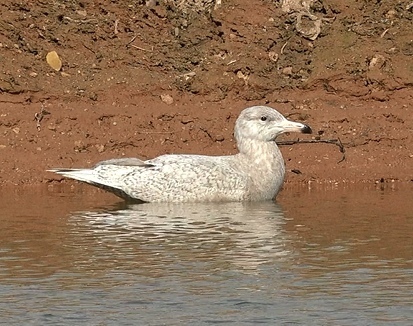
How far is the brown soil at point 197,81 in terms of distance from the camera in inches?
624

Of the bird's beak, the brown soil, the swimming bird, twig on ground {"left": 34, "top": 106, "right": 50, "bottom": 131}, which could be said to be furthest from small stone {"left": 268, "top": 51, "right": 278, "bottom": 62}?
the bird's beak

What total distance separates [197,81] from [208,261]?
683 centimetres

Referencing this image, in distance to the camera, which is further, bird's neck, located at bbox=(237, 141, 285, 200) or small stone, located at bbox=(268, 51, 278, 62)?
small stone, located at bbox=(268, 51, 278, 62)

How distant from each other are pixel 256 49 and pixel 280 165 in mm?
3853

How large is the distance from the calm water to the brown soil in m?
1.67

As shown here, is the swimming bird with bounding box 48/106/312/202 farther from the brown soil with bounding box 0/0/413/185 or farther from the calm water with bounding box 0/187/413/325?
the brown soil with bounding box 0/0/413/185

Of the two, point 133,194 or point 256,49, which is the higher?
point 256,49

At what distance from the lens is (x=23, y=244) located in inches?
446

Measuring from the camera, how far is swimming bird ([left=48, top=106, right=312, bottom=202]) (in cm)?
1368

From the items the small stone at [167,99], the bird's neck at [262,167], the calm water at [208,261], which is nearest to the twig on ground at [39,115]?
the small stone at [167,99]

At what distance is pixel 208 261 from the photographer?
34.3 feet

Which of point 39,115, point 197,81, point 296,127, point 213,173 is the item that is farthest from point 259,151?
point 39,115

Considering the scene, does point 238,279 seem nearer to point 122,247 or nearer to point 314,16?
point 122,247

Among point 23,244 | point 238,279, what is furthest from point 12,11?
point 238,279
